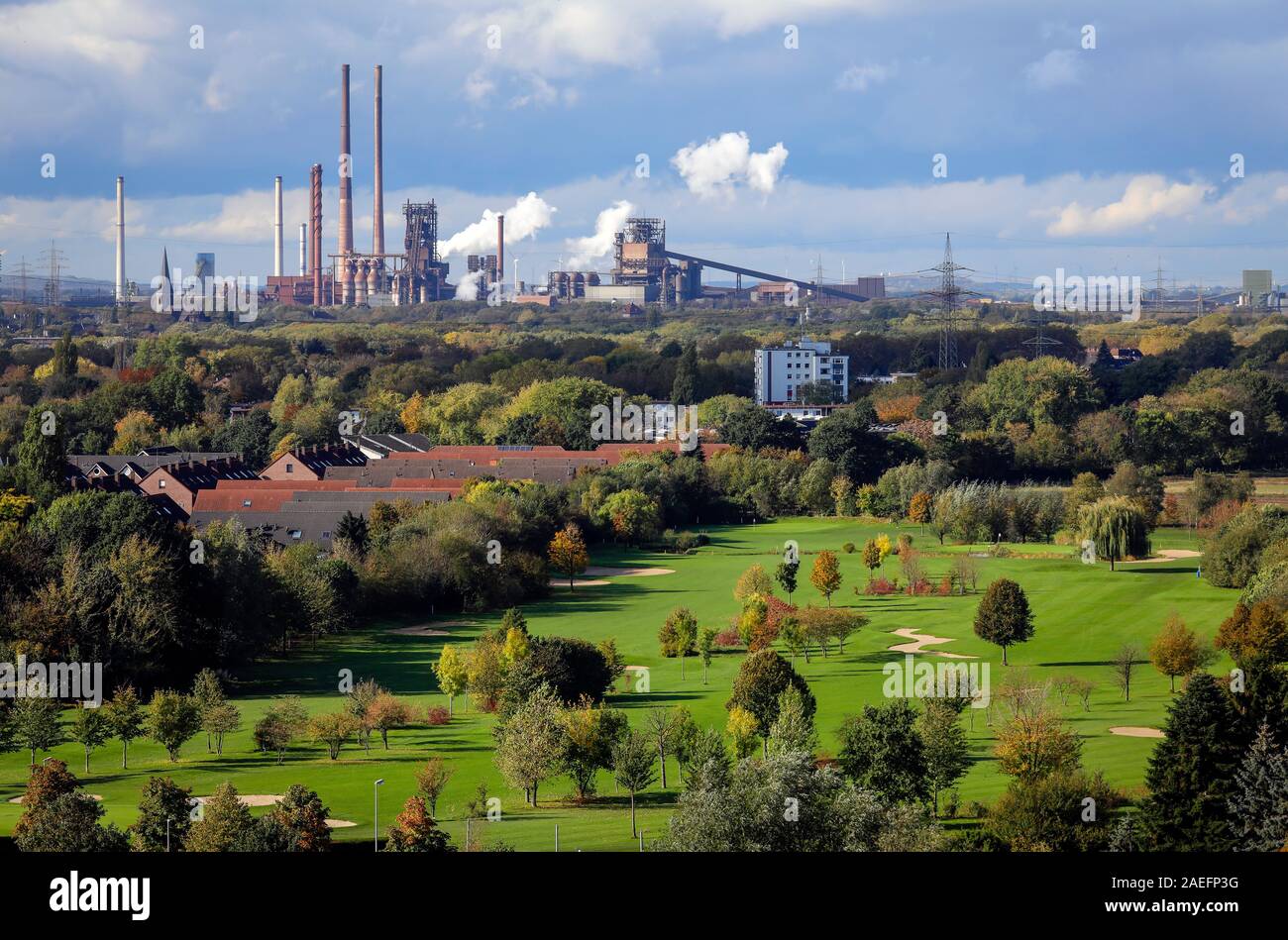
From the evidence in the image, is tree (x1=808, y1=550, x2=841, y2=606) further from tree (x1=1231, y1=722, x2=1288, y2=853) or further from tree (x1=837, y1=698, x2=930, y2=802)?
tree (x1=1231, y1=722, x2=1288, y2=853)

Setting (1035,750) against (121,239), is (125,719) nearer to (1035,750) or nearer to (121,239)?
(1035,750)

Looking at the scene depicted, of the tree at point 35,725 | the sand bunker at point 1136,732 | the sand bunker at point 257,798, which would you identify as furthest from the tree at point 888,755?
the tree at point 35,725

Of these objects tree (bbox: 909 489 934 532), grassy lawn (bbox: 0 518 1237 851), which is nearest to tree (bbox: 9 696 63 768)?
grassy lawn (bbox: 0 518 1237 851)

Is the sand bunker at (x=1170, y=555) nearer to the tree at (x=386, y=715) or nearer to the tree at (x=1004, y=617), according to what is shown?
the tree at (x=1004, y=617)

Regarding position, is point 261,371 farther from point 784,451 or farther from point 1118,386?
point 1118,386

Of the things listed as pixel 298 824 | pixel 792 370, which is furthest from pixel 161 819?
pixel 792 370

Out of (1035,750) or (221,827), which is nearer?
(221,827)
